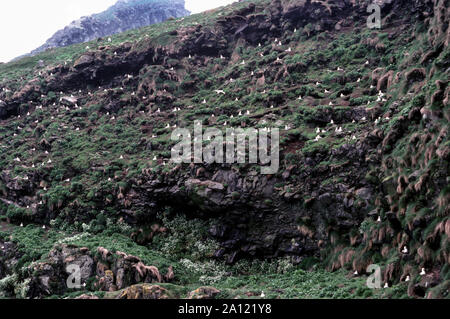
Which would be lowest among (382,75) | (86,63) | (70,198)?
(70,198)

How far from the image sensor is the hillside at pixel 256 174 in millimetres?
28656

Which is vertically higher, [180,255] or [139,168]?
[139,168]

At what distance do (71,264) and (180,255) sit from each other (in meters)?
10.0

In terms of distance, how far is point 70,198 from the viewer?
151 feet

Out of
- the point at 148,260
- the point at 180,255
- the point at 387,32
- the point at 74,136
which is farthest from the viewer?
the point at 74,136

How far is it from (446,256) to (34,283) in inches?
1199

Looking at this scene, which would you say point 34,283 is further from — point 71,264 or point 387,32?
point 387,32

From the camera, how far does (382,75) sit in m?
46.4

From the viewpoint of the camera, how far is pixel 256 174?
39.1 metres

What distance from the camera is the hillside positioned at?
94.0ft
